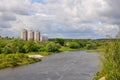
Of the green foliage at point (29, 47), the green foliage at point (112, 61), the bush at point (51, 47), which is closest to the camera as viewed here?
the green foliage at point (112, 61)

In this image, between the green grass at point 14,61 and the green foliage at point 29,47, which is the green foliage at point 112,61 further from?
the green foliage at point 29,47

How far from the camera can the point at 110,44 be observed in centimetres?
3659

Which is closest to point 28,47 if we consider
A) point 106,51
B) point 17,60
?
point 17,60

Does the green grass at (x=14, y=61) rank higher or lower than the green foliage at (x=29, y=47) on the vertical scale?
lower

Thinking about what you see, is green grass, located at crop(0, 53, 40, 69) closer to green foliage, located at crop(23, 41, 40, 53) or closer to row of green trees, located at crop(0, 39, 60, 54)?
row of green trees, located at crop(0, 39, 60, 54)

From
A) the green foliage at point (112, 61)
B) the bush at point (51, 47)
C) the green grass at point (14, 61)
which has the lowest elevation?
the green grass at point (14, 61)

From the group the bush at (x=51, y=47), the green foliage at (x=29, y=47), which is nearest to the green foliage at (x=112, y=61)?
the green foliage at (x=29, y=47)

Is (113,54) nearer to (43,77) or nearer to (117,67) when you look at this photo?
(117,67)

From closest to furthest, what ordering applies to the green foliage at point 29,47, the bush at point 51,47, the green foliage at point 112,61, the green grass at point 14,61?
the green foliage at point 112,61, the green grass at point 14,61, the green foliage at point 29,47, the bush at point 51,47

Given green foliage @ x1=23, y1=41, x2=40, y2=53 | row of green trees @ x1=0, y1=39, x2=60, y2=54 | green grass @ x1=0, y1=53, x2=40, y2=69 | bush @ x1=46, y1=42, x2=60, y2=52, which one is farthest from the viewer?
bush @ x1=46, y1=42, x2=60, y2=52

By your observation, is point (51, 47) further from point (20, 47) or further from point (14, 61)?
point (14, 61)

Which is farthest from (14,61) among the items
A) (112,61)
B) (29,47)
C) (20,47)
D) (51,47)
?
(112,61)

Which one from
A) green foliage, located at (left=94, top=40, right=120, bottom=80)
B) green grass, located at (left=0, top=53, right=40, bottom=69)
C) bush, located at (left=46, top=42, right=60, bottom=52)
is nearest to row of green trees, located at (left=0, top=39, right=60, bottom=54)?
bush, located at (left=46, top=42, right=60, bottom=52)

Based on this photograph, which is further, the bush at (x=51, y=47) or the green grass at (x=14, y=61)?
the bush at (x=51, y=47)
